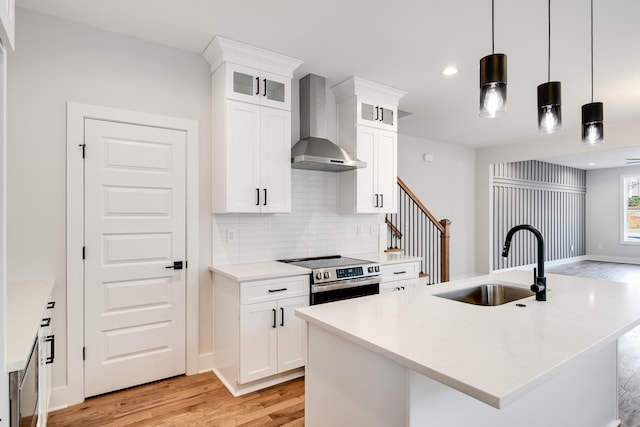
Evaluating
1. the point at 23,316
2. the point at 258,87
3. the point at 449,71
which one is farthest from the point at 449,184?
the point at 23,316

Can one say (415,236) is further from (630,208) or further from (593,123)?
(630,208)

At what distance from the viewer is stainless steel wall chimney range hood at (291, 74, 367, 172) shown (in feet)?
10.9

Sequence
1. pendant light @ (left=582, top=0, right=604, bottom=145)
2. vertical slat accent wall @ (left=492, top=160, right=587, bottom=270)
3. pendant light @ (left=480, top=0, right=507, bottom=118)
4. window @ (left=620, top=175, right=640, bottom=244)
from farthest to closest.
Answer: window @ (left=620, top=175, right=640, bottom=244) < vertical slat accent wall @ (left=492, top=160, right=587, bottom=270) < pendant light @ (left=582, top=0, right=604, bottom=145) < pendant light @ (left=480, top=0, right=507, bottom=118)

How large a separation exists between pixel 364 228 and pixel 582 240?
9903 mm

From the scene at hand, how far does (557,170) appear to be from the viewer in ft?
31.6

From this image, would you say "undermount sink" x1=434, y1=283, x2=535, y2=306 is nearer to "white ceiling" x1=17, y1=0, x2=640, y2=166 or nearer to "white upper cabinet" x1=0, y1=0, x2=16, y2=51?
"white ceiling" x1=17, y1=0, x2=640, y2=166

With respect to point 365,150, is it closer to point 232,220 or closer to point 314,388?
point 232,220

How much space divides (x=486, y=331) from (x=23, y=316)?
6.64 feet

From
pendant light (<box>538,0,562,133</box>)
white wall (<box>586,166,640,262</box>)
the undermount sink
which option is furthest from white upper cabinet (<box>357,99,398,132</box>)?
white wall (<box>586,166,640,262</box>)

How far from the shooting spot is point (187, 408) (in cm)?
252

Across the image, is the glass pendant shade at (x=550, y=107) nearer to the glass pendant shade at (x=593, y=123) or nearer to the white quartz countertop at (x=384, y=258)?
the glass pendant shade at (x=593, y=123)

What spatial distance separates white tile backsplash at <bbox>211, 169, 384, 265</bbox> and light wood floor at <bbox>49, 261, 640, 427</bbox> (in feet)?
3.39

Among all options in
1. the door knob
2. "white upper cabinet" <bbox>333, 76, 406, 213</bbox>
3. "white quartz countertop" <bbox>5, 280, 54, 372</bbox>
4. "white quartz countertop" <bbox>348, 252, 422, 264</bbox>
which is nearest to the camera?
"white quartz countertop" <bbox>5, 280, 54, 372</bbox>

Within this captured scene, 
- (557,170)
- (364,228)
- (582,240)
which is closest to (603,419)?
(364,228)
